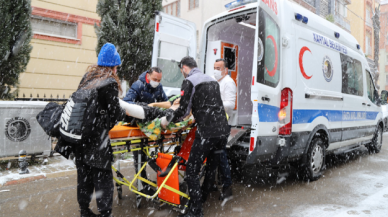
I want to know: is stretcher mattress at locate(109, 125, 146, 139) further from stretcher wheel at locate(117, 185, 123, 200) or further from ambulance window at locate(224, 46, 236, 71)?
ambulance window at locate(224, 46, 236, 71)

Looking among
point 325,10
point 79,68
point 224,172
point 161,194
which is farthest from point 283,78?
point 325,10

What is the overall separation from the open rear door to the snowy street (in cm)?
218

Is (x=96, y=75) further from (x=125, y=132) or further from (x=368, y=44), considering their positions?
(x=368, y=44)

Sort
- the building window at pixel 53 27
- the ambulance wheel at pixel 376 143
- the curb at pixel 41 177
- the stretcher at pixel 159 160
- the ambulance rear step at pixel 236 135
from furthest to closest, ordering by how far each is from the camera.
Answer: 1. the building window at pixel 53 27
2. the ambulance wheel at pixel 376 143
3. the curb at pixel 41 177
4. the ambulance rear step at pixel 236 135
5. the stretcher at pixel 159 160

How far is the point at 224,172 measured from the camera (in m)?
4.17

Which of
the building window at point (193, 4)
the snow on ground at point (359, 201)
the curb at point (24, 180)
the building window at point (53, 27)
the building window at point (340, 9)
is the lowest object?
the curb at point (24, 180)

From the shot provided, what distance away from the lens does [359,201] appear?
412 centimetres

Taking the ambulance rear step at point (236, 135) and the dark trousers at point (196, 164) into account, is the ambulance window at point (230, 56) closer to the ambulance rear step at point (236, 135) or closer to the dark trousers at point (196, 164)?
the ambulance rear step at point (236, 135)

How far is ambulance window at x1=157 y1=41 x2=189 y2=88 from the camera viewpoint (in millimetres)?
6160

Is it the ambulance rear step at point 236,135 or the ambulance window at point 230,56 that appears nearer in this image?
the ambulance rear step at point 236,135

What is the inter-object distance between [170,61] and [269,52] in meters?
2.62

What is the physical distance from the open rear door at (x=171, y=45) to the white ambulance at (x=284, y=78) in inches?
0.8

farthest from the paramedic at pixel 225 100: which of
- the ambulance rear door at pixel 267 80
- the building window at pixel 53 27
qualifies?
the building window at pixel 53 27

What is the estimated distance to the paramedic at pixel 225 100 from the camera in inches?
164
